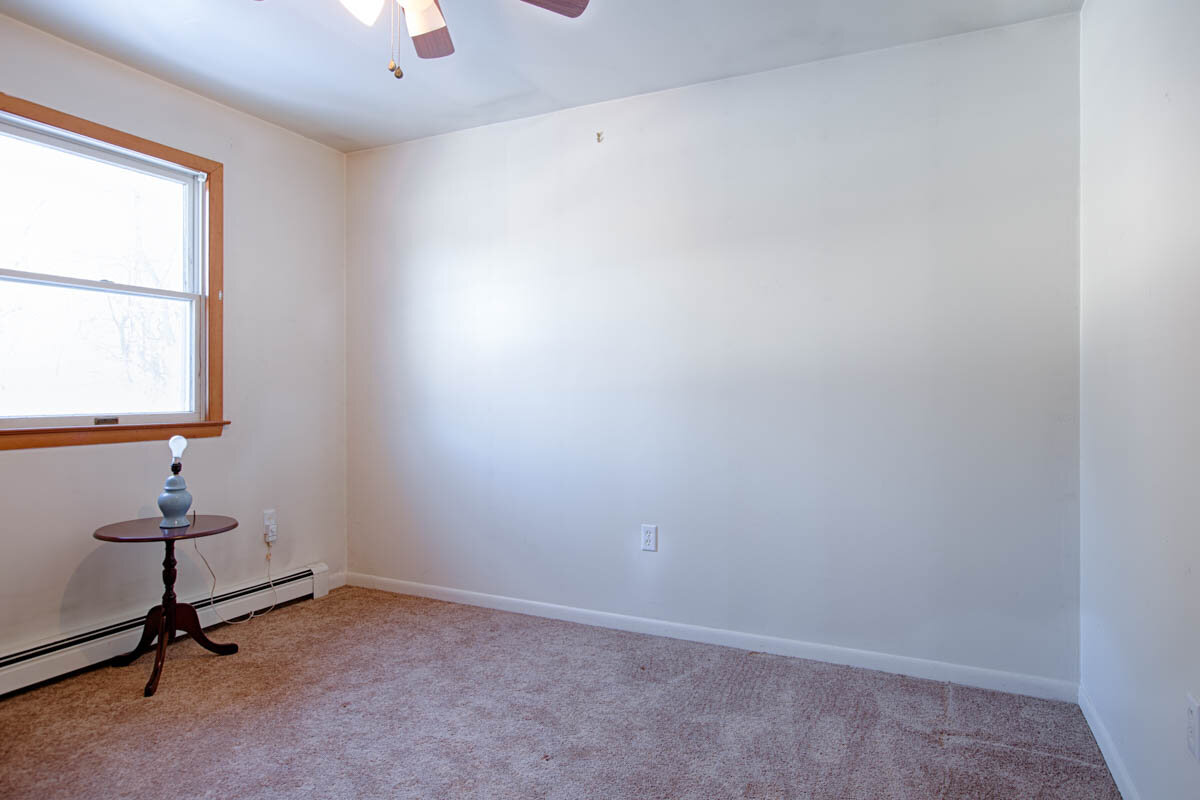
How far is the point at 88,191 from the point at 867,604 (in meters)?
3.49

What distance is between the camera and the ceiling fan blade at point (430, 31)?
1.78 metres

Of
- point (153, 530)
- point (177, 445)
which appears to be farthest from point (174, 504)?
point (177, 445)

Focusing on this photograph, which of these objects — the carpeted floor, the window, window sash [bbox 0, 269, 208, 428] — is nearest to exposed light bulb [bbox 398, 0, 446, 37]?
the window

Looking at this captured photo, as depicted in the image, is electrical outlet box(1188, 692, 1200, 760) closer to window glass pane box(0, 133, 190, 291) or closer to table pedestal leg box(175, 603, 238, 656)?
table pedestal leg box(175, 603, 238, 656)

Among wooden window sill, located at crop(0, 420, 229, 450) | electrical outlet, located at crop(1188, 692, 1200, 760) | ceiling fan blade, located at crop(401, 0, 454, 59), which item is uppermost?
ceiling fan blade, located at crop(401, 0, 454, 59)

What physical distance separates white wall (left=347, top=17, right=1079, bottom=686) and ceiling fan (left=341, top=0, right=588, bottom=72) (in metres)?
1.17

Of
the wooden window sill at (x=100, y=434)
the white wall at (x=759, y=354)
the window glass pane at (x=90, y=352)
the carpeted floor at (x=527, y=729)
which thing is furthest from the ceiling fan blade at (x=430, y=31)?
the carpeted floor at (x=527, y=729)

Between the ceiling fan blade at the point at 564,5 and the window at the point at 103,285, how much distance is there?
1995mm

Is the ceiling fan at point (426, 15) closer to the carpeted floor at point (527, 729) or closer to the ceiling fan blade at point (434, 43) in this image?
the ceiling fan blade at point (434, 43)

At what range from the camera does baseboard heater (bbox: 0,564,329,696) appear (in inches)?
90.0

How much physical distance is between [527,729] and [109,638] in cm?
177

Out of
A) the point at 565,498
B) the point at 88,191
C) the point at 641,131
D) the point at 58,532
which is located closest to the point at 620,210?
the point at 641,131

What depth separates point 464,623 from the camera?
3.02 meters

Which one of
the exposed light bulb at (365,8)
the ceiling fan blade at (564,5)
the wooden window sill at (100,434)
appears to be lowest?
the wooden window sill at (100,434)
